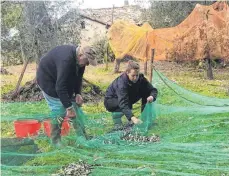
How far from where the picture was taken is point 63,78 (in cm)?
482

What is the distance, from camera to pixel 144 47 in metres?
12.1

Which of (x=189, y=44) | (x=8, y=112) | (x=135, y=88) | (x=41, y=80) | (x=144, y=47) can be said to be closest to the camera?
(x=41, y=80)

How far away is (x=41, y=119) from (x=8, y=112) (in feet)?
11.3

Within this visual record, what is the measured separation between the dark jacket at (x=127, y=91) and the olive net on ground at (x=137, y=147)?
10.3 inches

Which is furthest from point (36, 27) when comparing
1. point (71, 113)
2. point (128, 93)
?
point (71, 113)

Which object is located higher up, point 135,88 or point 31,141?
point 135,88

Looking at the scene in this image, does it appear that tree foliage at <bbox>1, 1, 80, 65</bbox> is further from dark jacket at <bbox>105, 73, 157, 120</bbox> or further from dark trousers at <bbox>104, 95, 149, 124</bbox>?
dark jacket at <bbox>105, 73, 157, 120</bbox>

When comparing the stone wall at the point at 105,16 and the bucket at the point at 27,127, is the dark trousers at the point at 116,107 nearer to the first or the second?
the bucket at the point at 27,127

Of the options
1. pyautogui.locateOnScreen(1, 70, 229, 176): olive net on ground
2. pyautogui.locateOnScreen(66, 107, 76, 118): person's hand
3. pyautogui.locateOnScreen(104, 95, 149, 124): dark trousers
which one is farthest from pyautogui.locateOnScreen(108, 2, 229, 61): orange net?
pyautogui.locateOnScreen(66, 107, 76, 118): person's hand

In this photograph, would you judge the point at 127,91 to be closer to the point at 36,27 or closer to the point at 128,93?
the point at 128,93

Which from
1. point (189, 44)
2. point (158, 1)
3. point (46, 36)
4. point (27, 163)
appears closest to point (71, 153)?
point (27, 163)

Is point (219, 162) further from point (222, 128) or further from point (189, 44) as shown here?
point (189, 44)

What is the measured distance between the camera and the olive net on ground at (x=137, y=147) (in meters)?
4.46

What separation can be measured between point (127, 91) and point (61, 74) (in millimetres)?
1256
